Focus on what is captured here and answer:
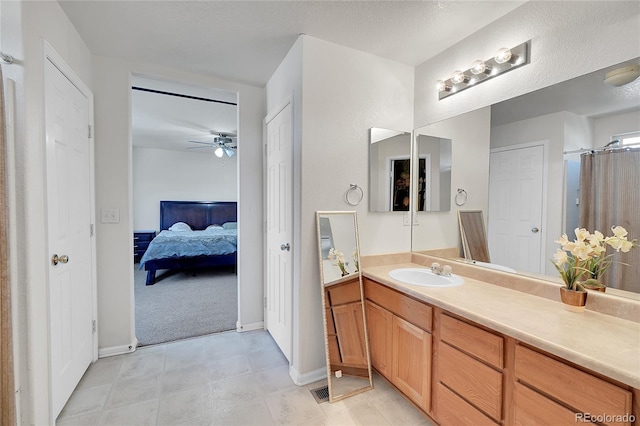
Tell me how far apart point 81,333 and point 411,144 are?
2903 mm

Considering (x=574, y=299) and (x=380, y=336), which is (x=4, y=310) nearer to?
(x=380, y=336)

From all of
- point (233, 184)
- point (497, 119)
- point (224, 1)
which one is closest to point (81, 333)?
point (224, 1)

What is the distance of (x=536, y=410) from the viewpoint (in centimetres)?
104

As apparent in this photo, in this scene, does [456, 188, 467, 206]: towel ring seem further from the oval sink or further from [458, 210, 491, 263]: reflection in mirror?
the oval sink

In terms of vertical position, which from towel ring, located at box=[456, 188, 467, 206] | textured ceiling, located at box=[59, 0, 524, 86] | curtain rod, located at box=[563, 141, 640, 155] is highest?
textured ceiling, located at box=[59, 0, 524, 86]

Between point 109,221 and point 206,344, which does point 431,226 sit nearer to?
point 206,344

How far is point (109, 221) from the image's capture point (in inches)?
90.7

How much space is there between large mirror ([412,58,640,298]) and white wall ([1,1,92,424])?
2.56 meters

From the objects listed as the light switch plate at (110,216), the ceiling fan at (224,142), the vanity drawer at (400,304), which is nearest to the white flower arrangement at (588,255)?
the vanity drawer at (400,304)

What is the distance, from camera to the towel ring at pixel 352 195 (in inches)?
82.4

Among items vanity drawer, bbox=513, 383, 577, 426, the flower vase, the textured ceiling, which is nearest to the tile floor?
vanity drawer, bbox=513, 383, 577, 426

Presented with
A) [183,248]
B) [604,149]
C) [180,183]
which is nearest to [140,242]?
[180,183]

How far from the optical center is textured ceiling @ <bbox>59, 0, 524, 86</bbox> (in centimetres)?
163

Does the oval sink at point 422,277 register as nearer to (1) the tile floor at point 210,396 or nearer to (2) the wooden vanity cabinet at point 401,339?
(2) the wooden vanity cabinet at point 401,339
